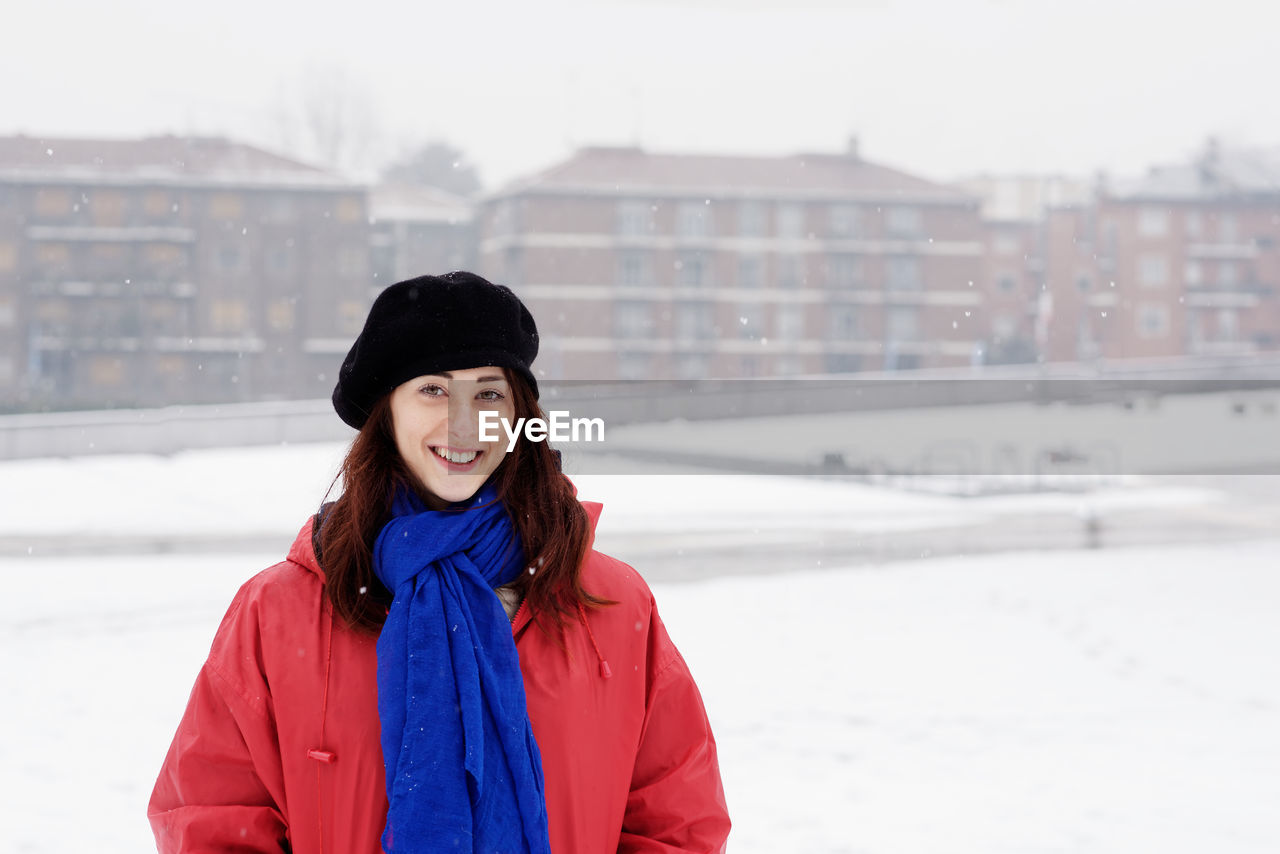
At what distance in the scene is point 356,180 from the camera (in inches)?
1570

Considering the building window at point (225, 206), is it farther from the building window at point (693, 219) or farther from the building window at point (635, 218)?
the building window at point (693, 219)

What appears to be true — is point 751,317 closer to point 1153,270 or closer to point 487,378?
point 1153,270

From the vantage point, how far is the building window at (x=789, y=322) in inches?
1769

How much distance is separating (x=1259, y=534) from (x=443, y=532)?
11.7m

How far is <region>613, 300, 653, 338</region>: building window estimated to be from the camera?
135 ft

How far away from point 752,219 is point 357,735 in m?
45.3

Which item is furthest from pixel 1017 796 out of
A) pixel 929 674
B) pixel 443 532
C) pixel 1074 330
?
pixel 1074 330

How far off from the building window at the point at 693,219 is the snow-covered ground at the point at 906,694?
35.5 m

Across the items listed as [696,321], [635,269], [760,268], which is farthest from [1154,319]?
[635,269]

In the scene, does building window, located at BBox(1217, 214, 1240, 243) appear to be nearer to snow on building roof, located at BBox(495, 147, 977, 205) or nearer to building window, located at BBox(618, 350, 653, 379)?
snow on building roof, located at BBox(495, 147, 977, 205)

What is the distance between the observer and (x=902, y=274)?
44812 mm

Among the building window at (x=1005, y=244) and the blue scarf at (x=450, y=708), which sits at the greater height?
the building window at (x=1005, y=244)

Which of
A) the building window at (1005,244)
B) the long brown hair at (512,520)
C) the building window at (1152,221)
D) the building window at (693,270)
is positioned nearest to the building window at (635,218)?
the building window at (693,270)

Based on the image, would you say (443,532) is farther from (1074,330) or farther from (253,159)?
(1074,330)
